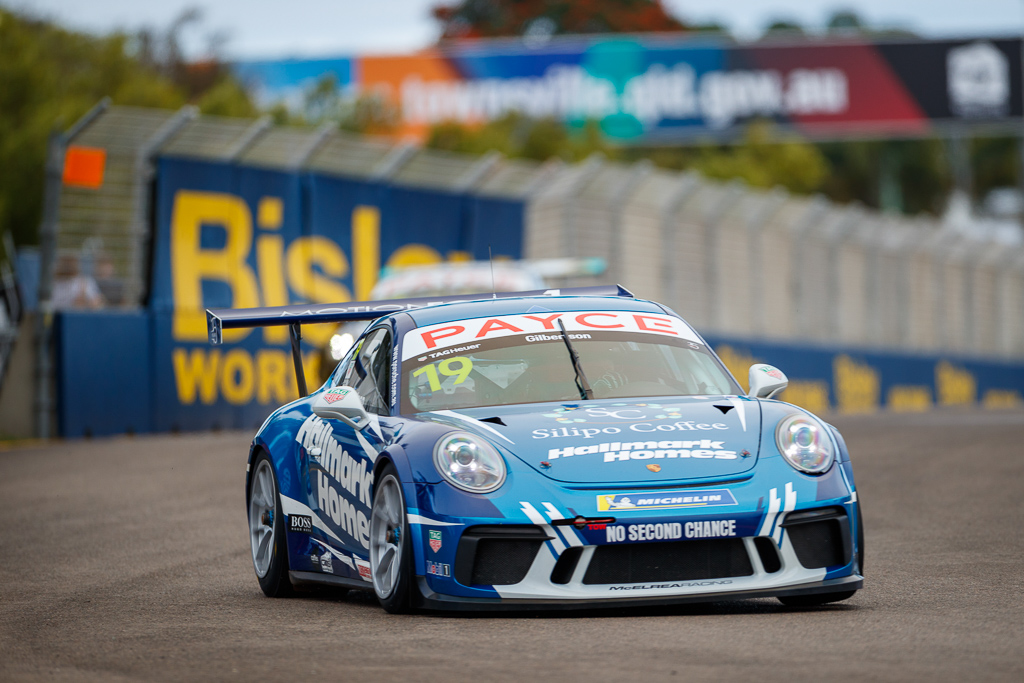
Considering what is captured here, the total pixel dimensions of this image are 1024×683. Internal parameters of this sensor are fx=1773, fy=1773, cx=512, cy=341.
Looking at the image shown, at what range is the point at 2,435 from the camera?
17.1m

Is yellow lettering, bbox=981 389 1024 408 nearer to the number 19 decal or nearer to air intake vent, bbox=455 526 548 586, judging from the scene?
the number 19 decal

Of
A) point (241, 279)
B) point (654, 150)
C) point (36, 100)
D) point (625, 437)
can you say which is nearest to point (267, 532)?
point (625, 437)

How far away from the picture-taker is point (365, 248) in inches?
885

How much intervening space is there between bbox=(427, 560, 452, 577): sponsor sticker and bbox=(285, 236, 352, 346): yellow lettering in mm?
14962

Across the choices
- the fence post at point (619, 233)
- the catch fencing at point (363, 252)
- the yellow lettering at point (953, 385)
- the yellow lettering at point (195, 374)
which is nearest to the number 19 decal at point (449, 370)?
the catch fencing at point (363, 252)

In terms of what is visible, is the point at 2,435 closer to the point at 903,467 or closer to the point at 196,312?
the point at 196,312

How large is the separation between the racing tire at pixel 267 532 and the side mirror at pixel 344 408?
95 cm

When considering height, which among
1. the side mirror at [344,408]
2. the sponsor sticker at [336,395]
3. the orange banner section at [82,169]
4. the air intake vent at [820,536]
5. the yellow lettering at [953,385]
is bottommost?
the yellow lettering at [953,385]

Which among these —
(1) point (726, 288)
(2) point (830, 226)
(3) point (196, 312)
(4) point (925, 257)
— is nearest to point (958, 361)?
(4) point (925, 257)

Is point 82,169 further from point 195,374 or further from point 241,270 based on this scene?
point 241,270

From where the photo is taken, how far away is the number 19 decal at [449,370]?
7.14 metres

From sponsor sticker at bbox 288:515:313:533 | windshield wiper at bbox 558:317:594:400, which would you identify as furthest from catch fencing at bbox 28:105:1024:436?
windshield wiper at bbox 558:317:594:400

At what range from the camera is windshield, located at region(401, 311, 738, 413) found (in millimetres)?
7082

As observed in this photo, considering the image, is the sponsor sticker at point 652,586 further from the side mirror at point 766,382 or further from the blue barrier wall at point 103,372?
the blue barrier wall at point 103,372
